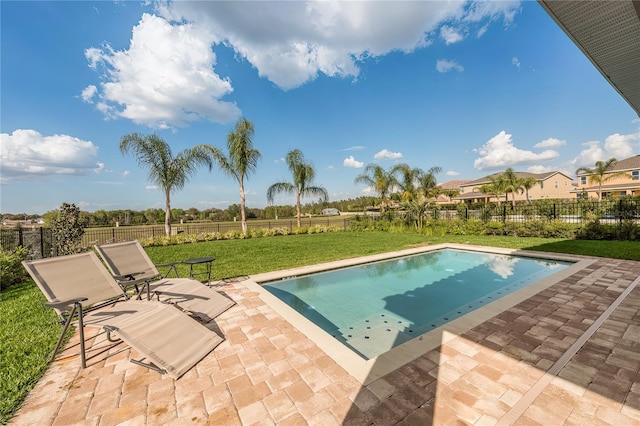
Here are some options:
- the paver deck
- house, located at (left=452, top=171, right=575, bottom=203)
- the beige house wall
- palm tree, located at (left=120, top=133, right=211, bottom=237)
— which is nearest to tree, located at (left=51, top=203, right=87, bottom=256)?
palm tree, located at (left=120, top=133, right=211, bottom=237)

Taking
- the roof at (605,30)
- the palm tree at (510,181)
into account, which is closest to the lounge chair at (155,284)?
the roof at (605,30)

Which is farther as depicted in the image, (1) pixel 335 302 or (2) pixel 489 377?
(1) pixel 335 302

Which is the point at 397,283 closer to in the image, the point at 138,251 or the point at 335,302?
the point at 335,302

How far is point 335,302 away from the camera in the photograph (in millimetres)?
5320

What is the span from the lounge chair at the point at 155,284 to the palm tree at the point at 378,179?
19713 mm

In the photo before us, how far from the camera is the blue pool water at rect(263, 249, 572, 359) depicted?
4090 mm

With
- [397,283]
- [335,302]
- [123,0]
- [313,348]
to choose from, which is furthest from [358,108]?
[313,348]

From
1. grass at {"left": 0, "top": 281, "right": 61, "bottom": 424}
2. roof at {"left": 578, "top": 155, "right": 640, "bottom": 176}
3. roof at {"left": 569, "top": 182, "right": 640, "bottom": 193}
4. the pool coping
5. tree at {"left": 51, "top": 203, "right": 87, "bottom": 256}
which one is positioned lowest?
the pool coping

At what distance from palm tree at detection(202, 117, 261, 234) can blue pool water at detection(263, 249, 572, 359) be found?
1046 cm

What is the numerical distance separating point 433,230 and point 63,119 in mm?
19656

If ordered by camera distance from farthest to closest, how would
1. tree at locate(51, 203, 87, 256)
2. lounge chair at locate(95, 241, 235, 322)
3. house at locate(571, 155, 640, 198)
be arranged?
1. house at locate(571, 155, 640, 198)
2. tree at locate(51, 203, 87, 256)
3. lounge chair at locate(95, 241, 235, 322)

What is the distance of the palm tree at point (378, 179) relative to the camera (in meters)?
22.2

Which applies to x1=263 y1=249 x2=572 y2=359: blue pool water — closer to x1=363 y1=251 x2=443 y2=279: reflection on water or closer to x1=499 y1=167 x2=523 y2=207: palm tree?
x1=363 y1=251 x2=443 y2=279: reflection on water

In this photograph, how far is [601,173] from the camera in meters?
31.9
